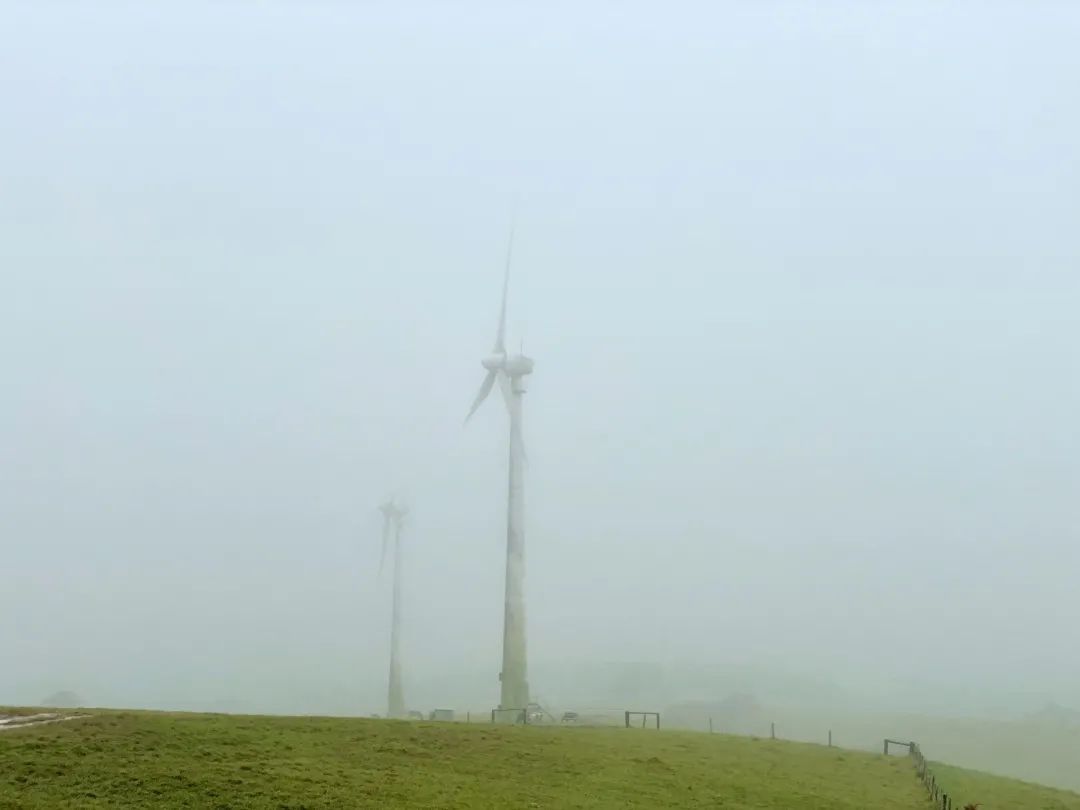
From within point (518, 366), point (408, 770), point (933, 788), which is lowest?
point (933, 788)

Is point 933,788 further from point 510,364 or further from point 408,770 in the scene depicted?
point 510,364

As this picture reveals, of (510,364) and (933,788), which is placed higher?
(510,364)

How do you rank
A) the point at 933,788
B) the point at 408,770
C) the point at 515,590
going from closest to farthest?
1. the point at 408,770
2. the point at 933,788
3. the point at 515,590

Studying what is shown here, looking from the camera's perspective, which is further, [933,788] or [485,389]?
[485,389]

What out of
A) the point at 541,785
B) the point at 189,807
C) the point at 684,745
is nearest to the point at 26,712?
the point at 189,807

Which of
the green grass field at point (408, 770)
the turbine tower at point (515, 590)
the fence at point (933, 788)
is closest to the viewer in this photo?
the green grass field at point (408, 770)

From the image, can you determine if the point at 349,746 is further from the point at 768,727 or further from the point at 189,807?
the point at 768,727

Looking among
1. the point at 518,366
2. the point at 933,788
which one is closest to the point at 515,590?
the point at 518,366

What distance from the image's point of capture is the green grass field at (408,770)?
38125 mm

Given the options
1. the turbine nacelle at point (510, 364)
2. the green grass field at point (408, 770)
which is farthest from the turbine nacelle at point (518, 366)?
the green grass field at point (408, 770)

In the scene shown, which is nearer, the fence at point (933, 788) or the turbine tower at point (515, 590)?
the fence at point (933, 788)

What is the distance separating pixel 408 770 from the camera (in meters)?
45.6

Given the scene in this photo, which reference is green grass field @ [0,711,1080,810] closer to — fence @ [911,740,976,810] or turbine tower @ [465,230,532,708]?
fence @ [911,740,976,810]

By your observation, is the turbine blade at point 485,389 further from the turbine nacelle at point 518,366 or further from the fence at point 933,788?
the fence at point 933,788
